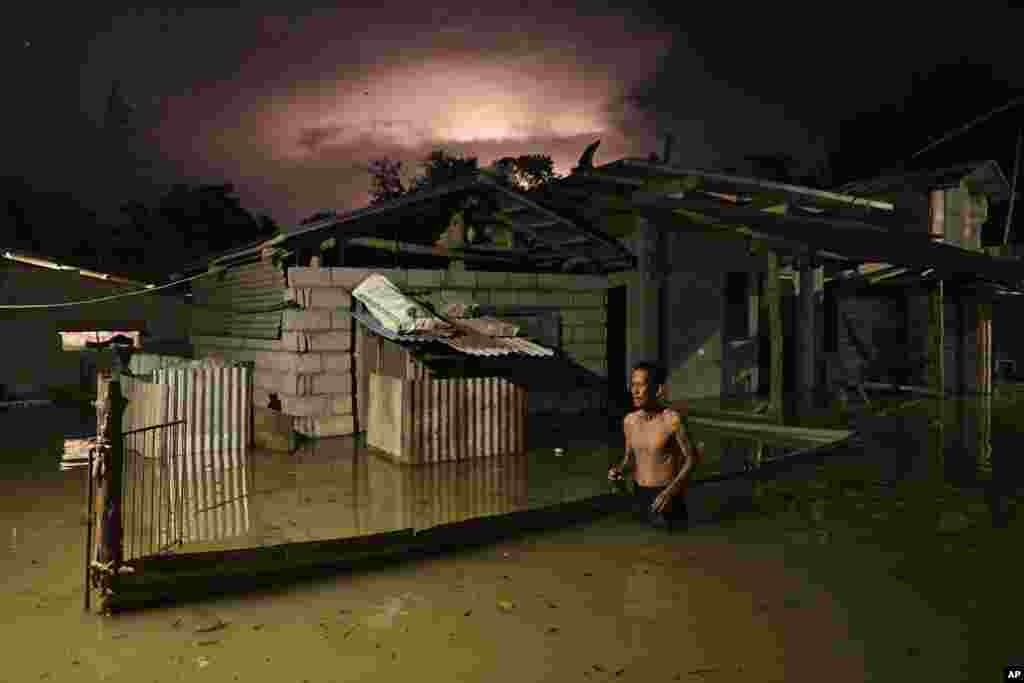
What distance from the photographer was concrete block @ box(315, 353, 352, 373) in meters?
12.5

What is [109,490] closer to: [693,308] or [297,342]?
[297,342]

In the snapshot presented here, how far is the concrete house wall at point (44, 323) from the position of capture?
60.7ft

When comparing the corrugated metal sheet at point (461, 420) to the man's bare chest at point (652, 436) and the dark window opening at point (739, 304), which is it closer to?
the man's bare chest at point (652, 436)

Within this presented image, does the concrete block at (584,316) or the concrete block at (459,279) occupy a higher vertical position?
the concrete block at (459,279)

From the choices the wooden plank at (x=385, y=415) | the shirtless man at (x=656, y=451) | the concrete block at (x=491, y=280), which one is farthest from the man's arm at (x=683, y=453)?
the concrete block at (x=491, y=280)

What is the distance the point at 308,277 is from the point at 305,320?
0.76 metres

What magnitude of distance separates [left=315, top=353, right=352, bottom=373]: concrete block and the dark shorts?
23.2ft

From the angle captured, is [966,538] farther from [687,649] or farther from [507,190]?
[507,190]

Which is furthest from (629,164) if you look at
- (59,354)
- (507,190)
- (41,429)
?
(59,354)

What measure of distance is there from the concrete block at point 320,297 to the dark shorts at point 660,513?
24.4 feet

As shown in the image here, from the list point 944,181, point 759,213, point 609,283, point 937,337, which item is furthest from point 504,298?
point 944,181

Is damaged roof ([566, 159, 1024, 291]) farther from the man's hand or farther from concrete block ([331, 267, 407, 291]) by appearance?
the man's hand

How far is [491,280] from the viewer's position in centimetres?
1434

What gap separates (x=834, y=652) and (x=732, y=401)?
1278cm
